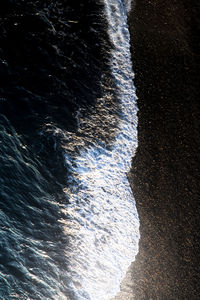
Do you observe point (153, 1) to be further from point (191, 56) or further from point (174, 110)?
point (174, 110)

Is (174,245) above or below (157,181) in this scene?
below

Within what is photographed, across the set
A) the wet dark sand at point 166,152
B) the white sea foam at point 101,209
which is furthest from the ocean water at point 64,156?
the wet dark sand at point 166,152

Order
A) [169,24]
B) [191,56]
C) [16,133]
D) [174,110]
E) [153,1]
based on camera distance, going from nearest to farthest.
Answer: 1. [16,133]
2. [174,110]
3. [191,56]
4. [169,24]
5. [153,1]

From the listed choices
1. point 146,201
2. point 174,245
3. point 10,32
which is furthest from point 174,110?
point 10,32

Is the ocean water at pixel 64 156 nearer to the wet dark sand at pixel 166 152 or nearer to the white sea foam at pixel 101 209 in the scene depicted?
the white sea foam at pixel 101 209

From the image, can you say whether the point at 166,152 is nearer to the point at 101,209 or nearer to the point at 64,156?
the point at 101,209

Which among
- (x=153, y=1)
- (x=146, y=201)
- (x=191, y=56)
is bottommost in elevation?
(x=146, y=201)

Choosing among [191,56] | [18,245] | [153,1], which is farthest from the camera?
[153,1]
